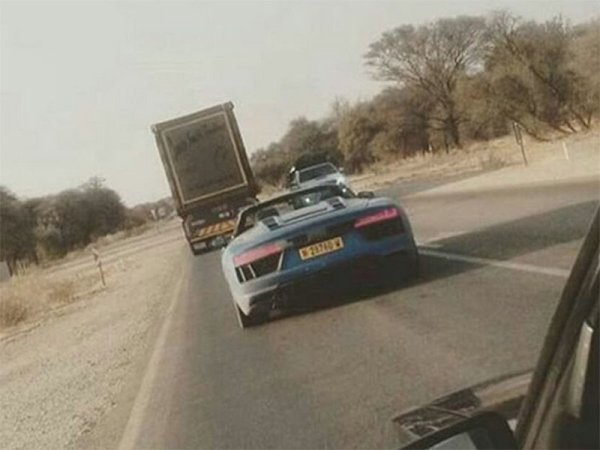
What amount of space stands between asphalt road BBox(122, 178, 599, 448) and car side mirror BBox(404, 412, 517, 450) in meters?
3.74

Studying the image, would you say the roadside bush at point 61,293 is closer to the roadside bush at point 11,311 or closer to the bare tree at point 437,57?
the roadside bush at point 11,311

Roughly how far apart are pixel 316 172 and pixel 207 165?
714cm

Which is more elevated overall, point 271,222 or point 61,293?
point 271,222

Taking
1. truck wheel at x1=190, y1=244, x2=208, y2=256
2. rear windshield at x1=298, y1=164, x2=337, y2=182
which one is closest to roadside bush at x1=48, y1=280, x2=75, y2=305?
truck wheel at x1=190, y1=244, x2=208, y2=256

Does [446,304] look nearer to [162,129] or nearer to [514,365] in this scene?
[514,365]

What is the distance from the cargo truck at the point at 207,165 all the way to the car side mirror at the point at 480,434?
28.8m

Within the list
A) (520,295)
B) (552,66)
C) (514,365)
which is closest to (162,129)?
(552,66)

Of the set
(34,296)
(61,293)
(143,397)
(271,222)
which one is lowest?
(61,293)

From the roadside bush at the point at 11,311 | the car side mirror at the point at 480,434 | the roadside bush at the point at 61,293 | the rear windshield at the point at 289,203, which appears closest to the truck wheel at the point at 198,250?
the roadside bush at the point at 61,293

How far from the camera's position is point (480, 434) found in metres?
1.53

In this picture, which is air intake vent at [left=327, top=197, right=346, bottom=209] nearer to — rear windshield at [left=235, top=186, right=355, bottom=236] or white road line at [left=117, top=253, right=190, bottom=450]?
rear windshield at [left=235, top=186, right=355, bottom=236]

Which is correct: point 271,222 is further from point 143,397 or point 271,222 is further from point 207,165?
point 207,165

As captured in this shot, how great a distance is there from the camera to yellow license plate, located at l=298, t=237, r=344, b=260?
1006cm

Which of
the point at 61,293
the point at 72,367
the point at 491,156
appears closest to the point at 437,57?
the point at 491,156
